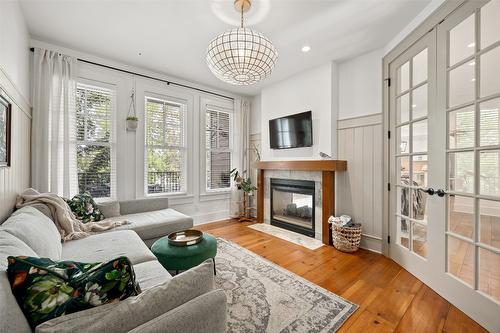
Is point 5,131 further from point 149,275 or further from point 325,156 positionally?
point 325,156

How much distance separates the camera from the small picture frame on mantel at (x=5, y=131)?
1.69 m

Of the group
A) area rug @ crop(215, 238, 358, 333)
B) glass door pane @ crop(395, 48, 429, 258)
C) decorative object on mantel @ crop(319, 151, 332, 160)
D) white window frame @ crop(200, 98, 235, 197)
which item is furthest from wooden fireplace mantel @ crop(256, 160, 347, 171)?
area rug @ crop(215, 238, 358, 333)

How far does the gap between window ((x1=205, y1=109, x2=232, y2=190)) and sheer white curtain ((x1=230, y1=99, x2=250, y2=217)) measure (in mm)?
169

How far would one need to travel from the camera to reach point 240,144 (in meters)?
4.84

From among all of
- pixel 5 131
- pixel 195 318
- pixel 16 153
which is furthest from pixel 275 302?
pixel 16 153

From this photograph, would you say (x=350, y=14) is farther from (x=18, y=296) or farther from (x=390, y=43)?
(x=18, y=296)

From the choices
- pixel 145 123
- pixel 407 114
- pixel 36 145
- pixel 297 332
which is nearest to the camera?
pixel 297 332

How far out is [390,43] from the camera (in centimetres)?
278

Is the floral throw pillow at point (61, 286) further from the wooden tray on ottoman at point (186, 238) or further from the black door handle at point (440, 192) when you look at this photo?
the black door handle at point (440, 192)

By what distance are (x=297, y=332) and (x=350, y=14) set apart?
2967 millimetres

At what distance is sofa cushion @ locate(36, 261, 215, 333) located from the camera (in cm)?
67

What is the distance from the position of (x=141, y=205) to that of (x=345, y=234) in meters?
2.97

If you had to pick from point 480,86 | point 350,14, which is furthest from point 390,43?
point 480,86

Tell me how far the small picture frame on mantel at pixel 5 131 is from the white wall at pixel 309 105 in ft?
11.5
